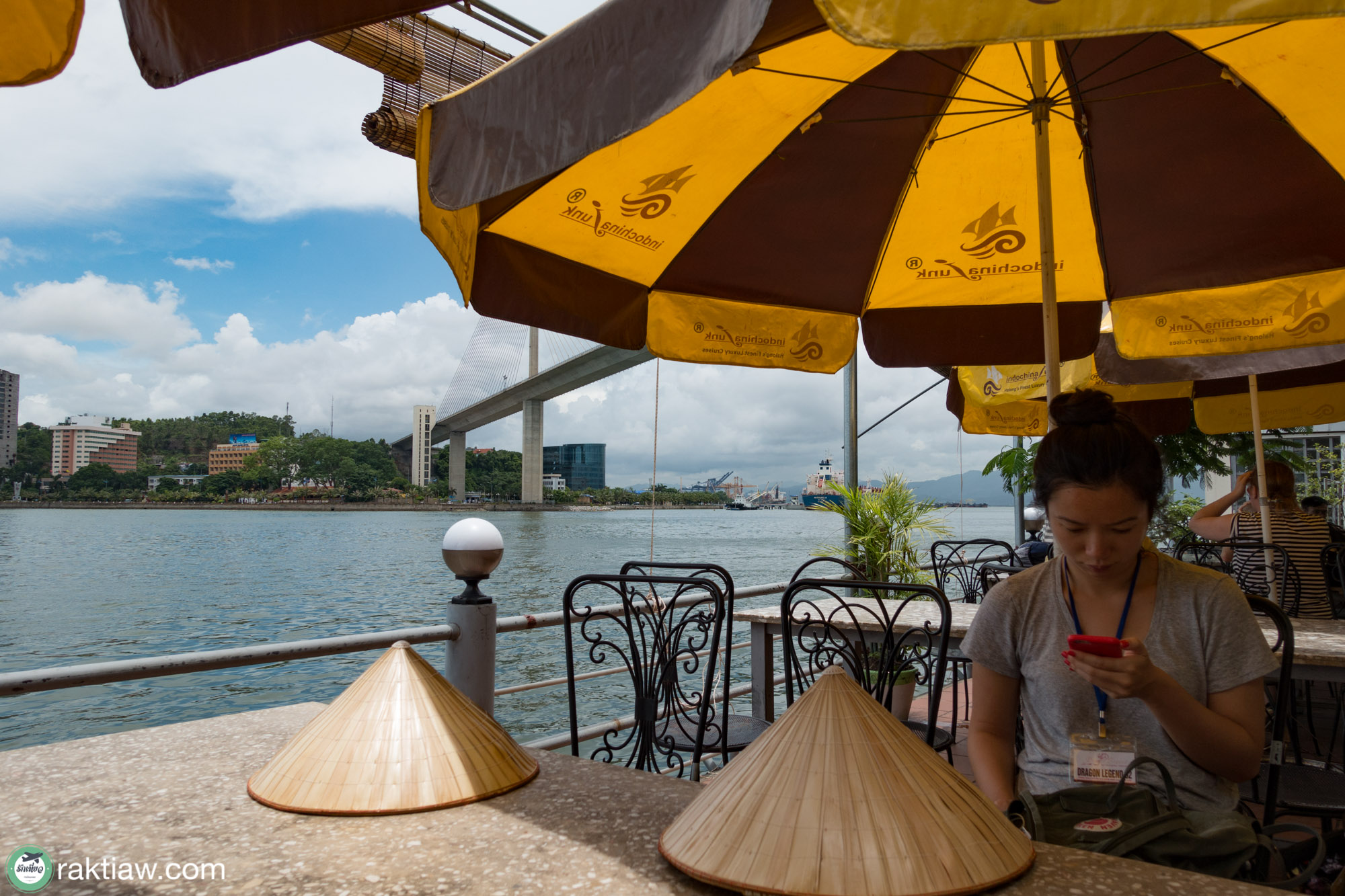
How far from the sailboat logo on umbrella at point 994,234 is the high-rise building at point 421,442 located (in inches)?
1393

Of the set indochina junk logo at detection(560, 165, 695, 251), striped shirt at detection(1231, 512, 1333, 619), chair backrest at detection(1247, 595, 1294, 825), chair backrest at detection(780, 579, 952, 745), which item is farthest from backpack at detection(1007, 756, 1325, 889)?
striped shirt at detection(1231, 512, 1333, 619)

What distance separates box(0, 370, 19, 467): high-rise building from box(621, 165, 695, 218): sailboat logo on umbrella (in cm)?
4953

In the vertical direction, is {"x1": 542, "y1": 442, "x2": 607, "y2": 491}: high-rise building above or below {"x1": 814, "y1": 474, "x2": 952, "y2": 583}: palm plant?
above

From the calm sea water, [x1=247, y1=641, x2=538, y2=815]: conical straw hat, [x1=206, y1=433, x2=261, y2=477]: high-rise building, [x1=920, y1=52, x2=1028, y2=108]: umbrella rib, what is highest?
[x1=206, y1=433, x2=261, y2=477]: high-rise building

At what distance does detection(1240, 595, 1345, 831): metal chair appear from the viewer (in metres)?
1.47

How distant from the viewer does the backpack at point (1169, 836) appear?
0.85m

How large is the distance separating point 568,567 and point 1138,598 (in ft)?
83.0

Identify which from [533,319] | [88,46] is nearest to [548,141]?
[88,46]

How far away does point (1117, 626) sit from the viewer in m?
1.37

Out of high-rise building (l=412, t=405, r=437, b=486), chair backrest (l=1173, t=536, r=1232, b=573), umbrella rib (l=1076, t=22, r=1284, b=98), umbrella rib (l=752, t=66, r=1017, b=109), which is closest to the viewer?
umbrella rib (l=1076, t=22, r=1284, b=98)

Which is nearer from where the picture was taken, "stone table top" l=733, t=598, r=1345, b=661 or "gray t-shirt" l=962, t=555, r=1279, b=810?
"gray t-shirt" l=962, t=555, r=1279, b=810

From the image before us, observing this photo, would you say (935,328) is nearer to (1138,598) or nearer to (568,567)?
(1138,598)

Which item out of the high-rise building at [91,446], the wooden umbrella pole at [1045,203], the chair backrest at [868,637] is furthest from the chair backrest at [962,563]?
the high-rise building at [91,446]

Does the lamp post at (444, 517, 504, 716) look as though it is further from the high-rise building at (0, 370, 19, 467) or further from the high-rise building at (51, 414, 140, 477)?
the high-rise building at (51, 414, 140, 477)
